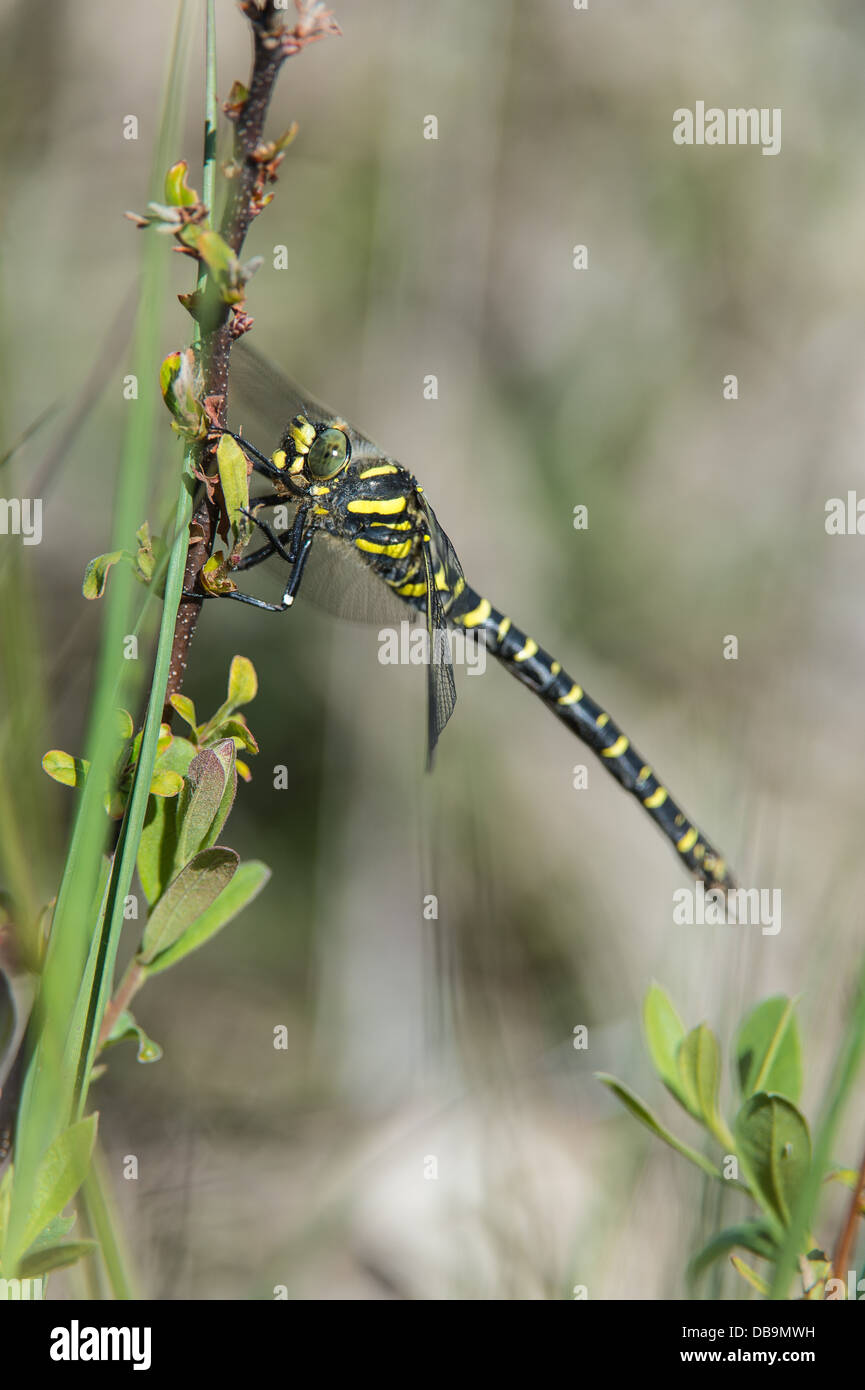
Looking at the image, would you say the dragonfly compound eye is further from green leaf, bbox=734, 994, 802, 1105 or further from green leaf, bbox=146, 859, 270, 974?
green leaf, bbox=734, 994, 802, 1105

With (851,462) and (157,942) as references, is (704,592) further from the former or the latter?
(157,942)

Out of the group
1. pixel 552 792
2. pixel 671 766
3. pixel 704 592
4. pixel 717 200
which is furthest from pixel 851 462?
pixel 552 792

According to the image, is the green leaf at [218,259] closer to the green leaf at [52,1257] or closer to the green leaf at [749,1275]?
the green leaf at [52,1257]

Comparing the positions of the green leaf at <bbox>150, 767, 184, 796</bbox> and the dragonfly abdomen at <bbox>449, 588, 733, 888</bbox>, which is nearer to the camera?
the green leaf at <bbox>150, 767, 184, 796</bbox>

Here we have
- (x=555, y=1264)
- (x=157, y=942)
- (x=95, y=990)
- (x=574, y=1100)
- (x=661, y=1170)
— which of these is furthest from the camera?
(x=574, y=1100)

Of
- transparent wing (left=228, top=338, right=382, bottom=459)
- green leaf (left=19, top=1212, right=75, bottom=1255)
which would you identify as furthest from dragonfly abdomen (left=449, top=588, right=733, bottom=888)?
green leaf (left=19, top=1212, right=75, bottom=1255)

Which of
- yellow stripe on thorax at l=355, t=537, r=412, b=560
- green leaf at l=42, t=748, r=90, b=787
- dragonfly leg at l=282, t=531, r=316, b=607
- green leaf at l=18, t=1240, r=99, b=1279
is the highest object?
yellow stripe on thorax at l=355, t=537, r=412, b=560

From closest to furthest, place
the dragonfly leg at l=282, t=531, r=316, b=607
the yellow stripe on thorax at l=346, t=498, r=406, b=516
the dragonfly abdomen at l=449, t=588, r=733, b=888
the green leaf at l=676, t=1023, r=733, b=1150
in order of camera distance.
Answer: the green leaf at l=676, t=1023, r=733, b=1150, the dragonfly leg at l=282, t=531, r=316, b=607, the yellow stripe on thorax at l=346, t=498, r=406, b=516, the dragonfly abdomen at l=449, t=588, r=733, b=888
